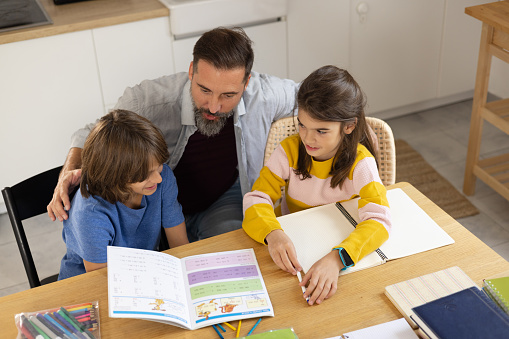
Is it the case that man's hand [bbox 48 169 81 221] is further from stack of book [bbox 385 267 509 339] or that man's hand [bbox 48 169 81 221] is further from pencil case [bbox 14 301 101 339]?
stack of book [bbox 385 267 509 339]

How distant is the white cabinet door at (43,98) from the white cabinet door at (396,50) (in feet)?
4.68

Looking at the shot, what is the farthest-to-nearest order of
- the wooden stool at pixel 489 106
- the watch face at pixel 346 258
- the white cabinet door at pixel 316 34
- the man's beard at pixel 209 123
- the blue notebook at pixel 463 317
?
the white cabinet door at pixel 316 34 < the wooden stool at pixel 489 106 < the man's beard at pixel 209 123 < the watch face at pixel 346 258 < the blue notebook at pixel 463 317

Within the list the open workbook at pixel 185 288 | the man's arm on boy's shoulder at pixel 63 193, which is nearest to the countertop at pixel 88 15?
the man's arm on boy's shoulder at pixel 63 193

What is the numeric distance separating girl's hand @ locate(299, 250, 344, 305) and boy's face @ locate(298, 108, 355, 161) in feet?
1.00

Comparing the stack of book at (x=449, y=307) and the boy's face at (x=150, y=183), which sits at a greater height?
the boy's face at (x=150, y=183)

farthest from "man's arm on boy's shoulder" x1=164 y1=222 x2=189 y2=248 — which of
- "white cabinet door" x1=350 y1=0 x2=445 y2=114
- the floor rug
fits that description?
"white cabinet door" x1=350 y1=0 x2=445 y2=114

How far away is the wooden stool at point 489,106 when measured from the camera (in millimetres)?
2387

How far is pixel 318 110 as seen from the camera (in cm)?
149

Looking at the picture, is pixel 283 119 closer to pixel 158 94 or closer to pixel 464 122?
pixel 158 94

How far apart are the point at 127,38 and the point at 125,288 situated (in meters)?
1.71

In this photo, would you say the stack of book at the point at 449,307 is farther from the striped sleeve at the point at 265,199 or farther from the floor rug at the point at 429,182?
the floor rug at the point at 429,182

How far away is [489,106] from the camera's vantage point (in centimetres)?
264

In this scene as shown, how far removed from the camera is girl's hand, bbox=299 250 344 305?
128cm

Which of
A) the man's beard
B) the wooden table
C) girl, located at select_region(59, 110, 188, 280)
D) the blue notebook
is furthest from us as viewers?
→ the man's beard
